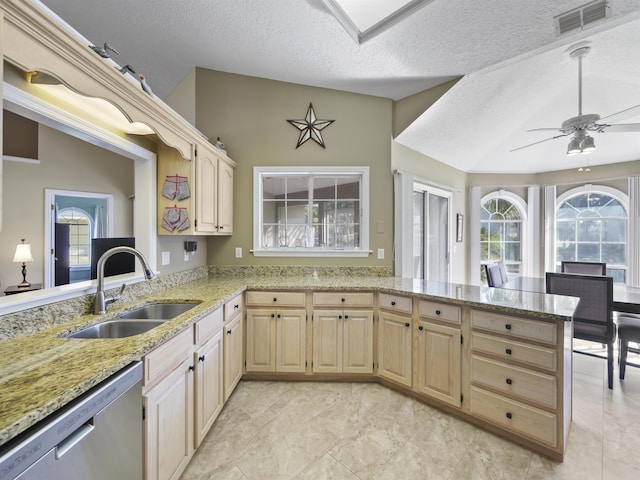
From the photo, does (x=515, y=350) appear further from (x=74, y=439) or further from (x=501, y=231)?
(x=501, y=231)

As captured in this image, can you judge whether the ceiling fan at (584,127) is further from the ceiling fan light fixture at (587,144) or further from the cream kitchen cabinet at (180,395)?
the cream kitchen cabinet at (180,395)

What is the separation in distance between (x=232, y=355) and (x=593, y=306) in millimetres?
3267

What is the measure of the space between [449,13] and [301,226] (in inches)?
86.6

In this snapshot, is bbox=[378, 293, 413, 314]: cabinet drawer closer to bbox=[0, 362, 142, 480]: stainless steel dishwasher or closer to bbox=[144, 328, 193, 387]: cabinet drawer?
bbox=[144, 328, 193, 387]: cabinet drawer

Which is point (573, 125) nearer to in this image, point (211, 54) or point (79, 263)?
point (211, 54)

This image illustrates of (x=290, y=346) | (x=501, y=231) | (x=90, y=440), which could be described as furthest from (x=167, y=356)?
(x=501, y=231)

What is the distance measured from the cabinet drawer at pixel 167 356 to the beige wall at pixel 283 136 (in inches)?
63.5

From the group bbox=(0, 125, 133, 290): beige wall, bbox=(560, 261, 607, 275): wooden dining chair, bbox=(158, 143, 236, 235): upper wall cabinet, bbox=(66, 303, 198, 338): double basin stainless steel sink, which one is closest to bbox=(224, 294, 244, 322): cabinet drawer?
bbox=(66, 303, 198, 338): double basin stainless steel sink

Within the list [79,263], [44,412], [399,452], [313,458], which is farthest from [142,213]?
[399,452]

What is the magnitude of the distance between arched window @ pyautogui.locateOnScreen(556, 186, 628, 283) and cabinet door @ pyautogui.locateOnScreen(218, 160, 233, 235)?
213 inches

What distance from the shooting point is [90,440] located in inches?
37.3

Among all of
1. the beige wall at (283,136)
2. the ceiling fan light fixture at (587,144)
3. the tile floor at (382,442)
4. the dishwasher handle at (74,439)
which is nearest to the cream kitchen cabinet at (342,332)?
the tile floor at (382,442)

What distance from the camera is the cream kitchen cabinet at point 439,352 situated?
6.89 feet

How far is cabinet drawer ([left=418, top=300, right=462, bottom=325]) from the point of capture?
82.8 inches
